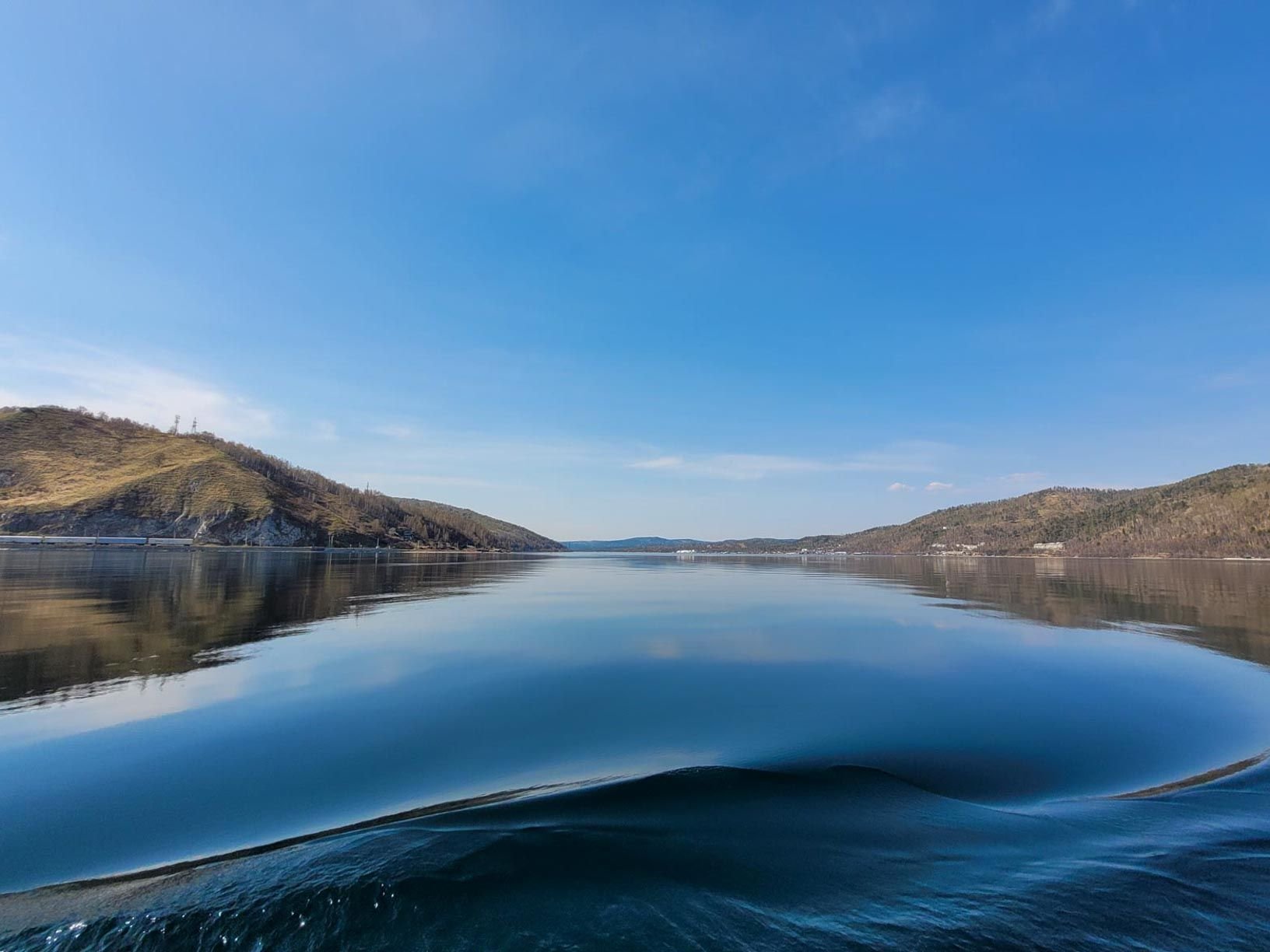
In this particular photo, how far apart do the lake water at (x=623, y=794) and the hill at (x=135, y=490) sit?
477ft

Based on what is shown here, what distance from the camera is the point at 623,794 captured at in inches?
303

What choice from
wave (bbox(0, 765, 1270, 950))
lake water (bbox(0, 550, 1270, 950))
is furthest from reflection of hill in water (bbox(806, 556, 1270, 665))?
wave (bbox(0, 765, 1270, 950))

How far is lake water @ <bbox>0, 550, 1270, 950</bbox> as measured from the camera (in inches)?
192

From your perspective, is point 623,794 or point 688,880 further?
point 623,794

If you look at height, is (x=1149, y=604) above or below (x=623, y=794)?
below

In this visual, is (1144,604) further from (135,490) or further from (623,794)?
(135,490)

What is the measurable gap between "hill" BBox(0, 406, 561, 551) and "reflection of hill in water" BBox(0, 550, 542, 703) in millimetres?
97860

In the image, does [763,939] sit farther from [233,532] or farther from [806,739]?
[233,532]

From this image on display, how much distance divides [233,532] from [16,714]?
164503 mm

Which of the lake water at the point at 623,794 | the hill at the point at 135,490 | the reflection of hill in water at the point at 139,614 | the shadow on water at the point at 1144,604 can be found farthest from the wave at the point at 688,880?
the hill at the point at 135,490

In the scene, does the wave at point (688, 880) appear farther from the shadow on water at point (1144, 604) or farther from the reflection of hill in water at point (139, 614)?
the shadow on water at point (1144, 604)

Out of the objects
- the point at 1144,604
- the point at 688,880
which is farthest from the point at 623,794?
the point at 1144,604

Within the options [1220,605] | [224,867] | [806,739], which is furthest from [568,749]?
[1220,605]

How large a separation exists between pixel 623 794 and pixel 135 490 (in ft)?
584
